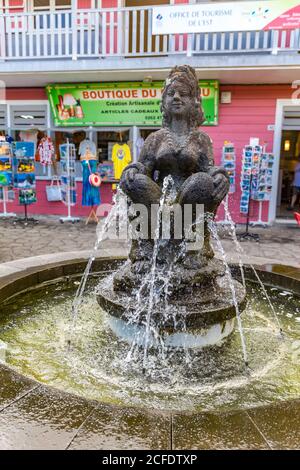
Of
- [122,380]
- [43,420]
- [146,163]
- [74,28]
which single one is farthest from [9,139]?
[43,420]

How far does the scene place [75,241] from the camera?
8.89m

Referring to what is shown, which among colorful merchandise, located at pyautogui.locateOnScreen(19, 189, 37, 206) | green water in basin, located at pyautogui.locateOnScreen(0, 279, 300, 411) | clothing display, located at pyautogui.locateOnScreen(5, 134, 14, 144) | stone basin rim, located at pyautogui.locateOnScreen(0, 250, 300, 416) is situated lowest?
green water in basin, located at pyautogui.locateOnScreen(0, 279, 300, 411)

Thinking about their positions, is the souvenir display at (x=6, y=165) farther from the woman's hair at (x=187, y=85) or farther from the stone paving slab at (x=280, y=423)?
the stone paving slab at (x=280, y=423)

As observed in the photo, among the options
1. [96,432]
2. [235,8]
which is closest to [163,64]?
[235,8]

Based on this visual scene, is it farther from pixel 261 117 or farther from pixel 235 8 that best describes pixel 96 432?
pixel 261 117

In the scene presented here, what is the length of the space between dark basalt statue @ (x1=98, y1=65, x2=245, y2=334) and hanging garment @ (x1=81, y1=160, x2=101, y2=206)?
22.2 feet

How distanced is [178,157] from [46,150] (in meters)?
7.88

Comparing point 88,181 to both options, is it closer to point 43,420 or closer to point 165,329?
point 165,329

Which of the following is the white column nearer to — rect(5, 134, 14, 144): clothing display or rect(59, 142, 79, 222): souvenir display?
rect(59, 142, 79, 222): souvenir display

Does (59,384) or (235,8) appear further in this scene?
(235,8)

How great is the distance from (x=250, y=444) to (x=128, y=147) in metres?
9.62

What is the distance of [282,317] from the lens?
4.39m

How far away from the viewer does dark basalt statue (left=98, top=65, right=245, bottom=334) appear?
3619 mm

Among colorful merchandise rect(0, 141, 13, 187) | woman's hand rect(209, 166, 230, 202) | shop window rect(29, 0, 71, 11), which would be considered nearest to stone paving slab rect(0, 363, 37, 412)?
woman's hand rect(209, 166, 230, 202)
